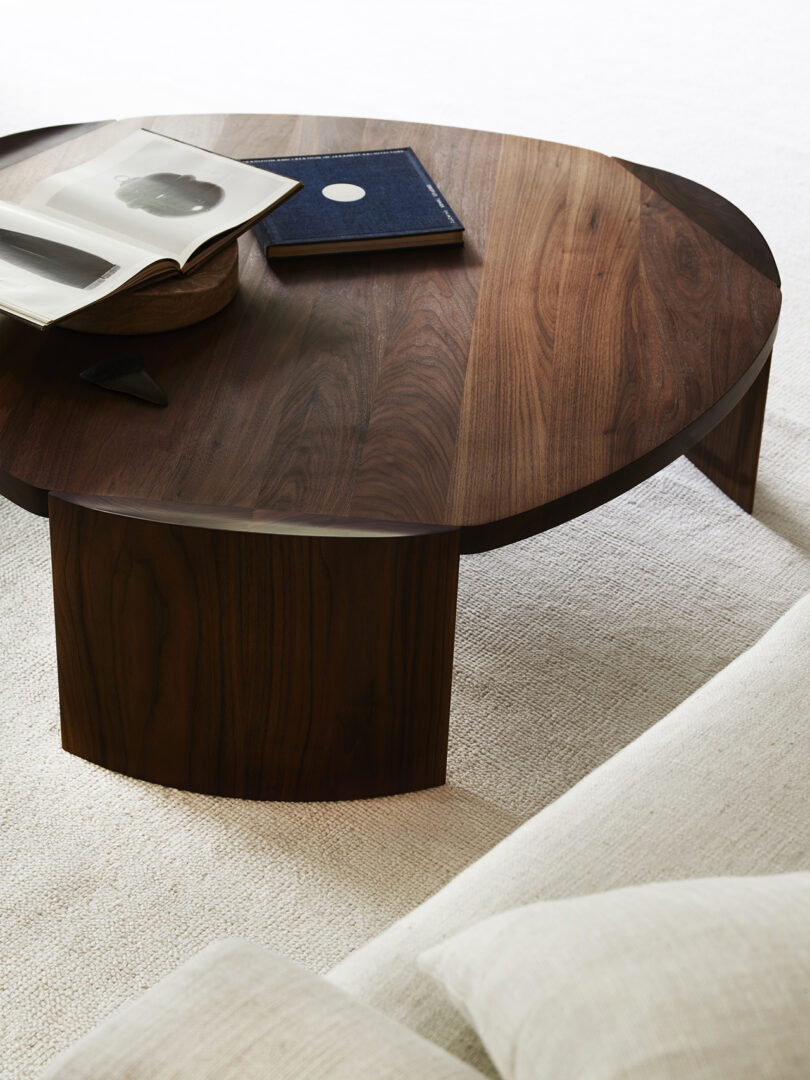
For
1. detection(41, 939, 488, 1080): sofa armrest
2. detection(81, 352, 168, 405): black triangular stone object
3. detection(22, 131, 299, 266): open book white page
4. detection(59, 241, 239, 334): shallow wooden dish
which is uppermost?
detection(22, 131, 299, 266): open book white page

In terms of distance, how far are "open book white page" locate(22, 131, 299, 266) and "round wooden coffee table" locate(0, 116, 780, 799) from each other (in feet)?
0.30

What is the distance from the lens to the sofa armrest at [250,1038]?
1.88 ft

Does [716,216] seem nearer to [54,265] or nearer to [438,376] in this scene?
[438,376]

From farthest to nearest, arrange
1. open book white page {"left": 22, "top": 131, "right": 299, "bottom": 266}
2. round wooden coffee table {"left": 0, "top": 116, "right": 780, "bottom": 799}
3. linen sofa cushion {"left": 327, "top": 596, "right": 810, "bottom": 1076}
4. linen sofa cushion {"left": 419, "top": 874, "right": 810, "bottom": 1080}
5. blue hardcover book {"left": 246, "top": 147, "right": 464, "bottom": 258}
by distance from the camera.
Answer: blue hardcover book {"left": 246, "top": 147, "right": 464, "bottom": 258} < open book white page {"left": 22, "top": 131, "right": 299, "bottom": 266} < round wooden coffee table {"left": 0, "top": 116, "right": 780, "bottom": 799} < linen sofa cushion {"left": 327, "top": 596, "right": 810, "bottom": 1076} < linen sofa cushion {"left": 419, "top": 874, "right": 810, "bottom": 1080}

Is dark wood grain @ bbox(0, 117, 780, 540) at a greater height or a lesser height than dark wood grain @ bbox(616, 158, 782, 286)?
lesser

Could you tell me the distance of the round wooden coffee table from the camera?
114cm

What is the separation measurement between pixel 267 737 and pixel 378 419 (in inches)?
14.8

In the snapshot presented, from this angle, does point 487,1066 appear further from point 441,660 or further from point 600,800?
point 441,660

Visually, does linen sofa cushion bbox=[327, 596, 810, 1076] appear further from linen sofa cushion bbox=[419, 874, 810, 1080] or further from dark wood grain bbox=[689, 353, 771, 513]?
dark wood grain bbox=[689, 353, 771, 513]

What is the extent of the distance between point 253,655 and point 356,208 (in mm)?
705

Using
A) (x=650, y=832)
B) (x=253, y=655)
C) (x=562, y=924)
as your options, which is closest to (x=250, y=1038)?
(x=562, y=924)

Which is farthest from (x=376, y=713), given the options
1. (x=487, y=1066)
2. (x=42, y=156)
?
(x=42, y=156)

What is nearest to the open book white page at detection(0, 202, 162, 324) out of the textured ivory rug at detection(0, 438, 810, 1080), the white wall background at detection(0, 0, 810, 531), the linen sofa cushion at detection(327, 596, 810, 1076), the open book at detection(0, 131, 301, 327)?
the open book at detection(0, 131, 301, 327)

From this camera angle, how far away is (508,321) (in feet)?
4.61
